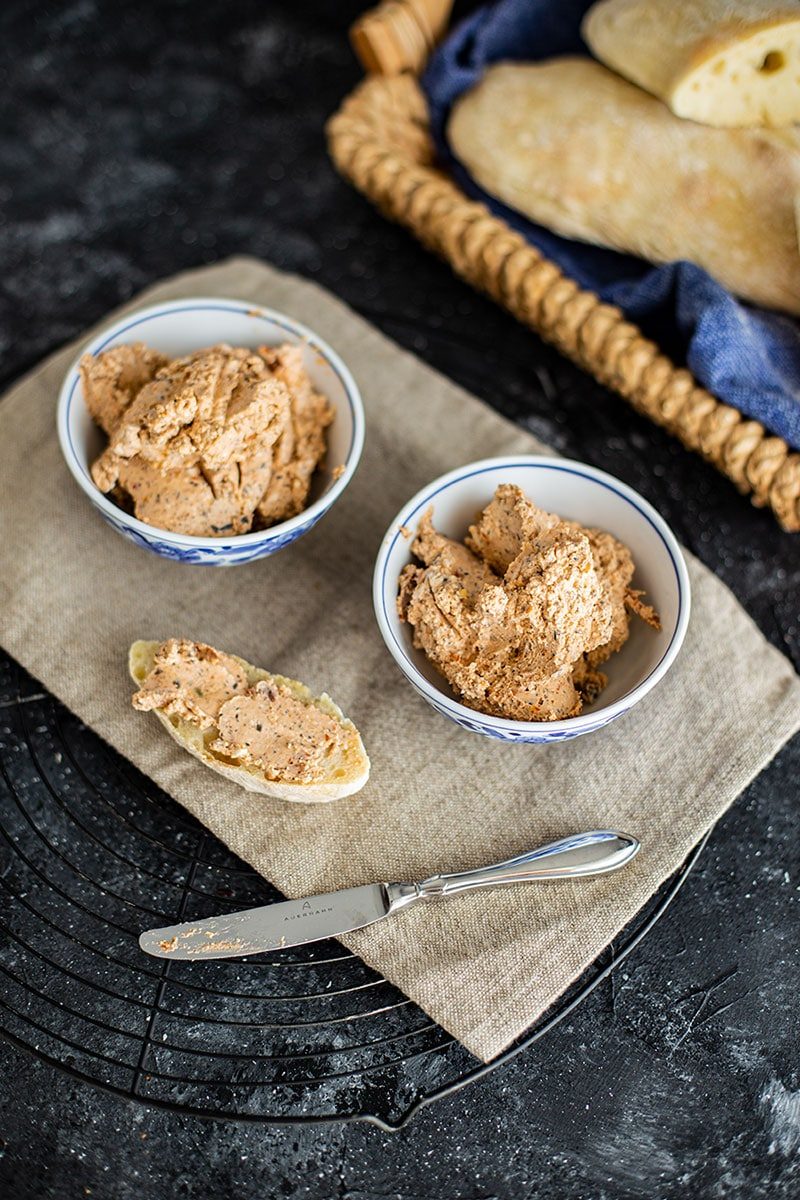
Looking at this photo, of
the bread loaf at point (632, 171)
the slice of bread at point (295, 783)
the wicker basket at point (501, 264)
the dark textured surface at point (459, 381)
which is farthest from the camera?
the bread loaf at point (632, 171)

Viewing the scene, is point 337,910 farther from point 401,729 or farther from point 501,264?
point 501,264

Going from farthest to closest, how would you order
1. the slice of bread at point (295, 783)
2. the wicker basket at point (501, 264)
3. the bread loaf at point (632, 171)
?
the bread loaf at point (632, 171) < the wicker basket at point (501, 264) < the slice of bread at point (295, 783)

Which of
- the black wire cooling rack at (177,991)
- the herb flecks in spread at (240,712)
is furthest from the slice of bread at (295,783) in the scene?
the black wire cooling rack at (177,991)

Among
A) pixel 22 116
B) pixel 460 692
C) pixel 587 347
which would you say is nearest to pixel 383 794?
pixel 460 692

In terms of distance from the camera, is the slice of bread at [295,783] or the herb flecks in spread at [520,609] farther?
the slice of bread at [295,783]

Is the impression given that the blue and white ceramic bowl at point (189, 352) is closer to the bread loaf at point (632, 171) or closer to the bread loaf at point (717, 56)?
the bread loaf at point (632, 171)

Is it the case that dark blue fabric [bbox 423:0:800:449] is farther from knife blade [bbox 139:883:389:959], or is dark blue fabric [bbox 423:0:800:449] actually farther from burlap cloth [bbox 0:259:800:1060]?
knife blade [bbox 139:883:389:959]
